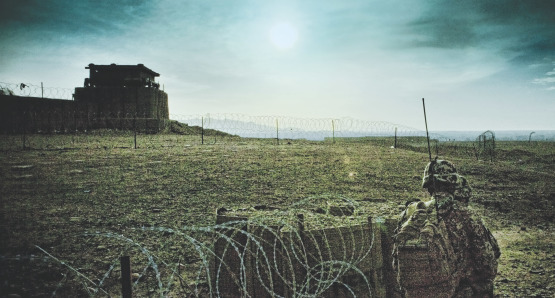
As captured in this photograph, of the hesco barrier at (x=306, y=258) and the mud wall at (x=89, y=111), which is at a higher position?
the mud wall at (x=89, y=111)

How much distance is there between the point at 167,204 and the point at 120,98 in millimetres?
30036

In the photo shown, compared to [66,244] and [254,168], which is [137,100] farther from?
[66,244]

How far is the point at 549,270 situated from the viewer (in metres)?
5.50

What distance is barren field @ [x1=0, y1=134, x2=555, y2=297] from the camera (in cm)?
500

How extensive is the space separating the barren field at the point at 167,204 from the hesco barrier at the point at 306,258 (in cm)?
55

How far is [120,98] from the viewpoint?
113 ft

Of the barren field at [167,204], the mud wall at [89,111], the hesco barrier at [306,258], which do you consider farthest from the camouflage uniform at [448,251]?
the mud wall at [89,111]

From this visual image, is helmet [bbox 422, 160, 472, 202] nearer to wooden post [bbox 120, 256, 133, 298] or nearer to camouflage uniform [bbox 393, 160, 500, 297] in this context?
camouflage uniform [bbox 393, 160, 500, 297]

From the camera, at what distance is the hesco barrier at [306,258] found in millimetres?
4109

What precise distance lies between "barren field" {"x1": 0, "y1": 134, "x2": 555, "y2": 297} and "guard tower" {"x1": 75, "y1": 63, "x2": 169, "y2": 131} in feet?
52.6

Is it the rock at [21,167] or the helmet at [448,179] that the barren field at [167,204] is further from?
the helmet at [448,179]

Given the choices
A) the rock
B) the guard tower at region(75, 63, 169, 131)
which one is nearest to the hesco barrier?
the rock

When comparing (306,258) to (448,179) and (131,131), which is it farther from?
(131,131)

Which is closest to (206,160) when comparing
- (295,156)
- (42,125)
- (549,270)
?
(295,156)
